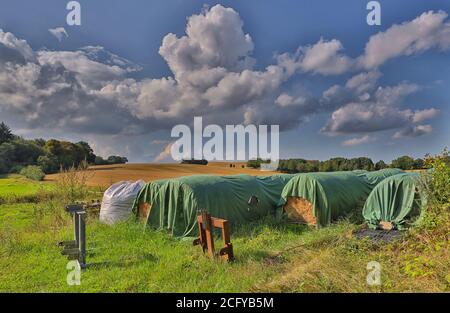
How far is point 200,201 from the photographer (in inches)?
363

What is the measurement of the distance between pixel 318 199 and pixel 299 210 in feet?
2.45

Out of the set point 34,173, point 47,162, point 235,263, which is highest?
point 47,162

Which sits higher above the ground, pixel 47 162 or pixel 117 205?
pixel 47 162

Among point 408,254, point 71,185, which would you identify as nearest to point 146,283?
point 408,254

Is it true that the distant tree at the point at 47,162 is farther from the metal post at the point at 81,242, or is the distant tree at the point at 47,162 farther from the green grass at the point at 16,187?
the metal post at the point at 81,242

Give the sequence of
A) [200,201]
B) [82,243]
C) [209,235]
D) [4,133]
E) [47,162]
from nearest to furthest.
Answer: [209,235]
[82,243]
[200,201]
[47,162]
[4,133]

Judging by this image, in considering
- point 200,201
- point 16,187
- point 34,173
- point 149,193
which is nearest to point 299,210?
point 200,201

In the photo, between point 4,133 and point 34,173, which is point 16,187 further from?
point 4,133

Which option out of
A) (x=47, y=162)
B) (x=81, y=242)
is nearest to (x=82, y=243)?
(x=81, y=242)

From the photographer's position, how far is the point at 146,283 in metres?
5.55

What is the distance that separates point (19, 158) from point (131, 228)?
2376cm

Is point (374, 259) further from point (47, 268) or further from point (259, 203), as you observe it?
point (47, 268)

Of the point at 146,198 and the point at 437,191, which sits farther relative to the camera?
the point at 146,198

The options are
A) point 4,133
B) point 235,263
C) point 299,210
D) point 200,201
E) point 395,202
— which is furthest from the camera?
point 4,133
